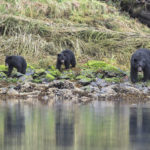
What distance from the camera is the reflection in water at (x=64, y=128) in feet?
23.1

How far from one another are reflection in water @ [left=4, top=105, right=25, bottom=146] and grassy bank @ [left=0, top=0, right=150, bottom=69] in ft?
30.7

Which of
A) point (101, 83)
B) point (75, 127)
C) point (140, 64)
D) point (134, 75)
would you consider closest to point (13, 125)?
point (75, 127)

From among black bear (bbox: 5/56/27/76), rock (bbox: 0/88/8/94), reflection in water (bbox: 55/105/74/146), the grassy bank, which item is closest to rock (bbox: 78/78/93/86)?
rock (bbox: 0/88/8/94)

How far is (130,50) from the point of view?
22.4 meters

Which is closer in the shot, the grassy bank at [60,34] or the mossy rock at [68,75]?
the mossy rock at [68,75]

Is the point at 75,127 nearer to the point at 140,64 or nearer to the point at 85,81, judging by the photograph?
the point at 85,81

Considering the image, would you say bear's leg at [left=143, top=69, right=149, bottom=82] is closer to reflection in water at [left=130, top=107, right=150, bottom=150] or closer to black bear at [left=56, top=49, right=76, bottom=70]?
black bear at [left=56, top=49, right=76, bottom=70]

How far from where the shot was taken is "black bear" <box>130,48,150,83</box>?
15492mm

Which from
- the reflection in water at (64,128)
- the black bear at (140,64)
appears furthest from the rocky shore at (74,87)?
the reflection in water at (64,128)

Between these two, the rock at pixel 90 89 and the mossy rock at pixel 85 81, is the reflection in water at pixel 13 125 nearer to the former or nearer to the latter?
the rock at pixel 90 89

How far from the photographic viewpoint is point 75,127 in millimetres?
8289

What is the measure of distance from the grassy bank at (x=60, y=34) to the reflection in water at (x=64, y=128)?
978 cm

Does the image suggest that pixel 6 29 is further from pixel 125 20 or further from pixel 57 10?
pixel 125 20

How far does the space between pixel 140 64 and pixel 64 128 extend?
302 inches
